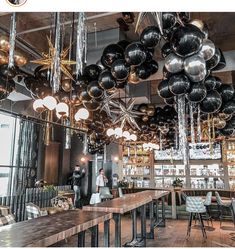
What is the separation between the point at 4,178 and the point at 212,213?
24.7 feet

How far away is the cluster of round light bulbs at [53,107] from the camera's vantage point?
14.0 feet

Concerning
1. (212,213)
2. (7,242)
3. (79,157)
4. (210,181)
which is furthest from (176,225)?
(79,157)

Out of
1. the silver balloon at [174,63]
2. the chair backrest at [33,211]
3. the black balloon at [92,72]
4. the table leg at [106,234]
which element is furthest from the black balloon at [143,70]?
the chair backrest at [33,211]

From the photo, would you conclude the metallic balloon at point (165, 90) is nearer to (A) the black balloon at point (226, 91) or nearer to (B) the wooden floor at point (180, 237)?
(A) the black balloon at point (226, 91)

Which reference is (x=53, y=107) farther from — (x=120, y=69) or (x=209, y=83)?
(x=209, y=83)

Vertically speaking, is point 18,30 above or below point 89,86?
above

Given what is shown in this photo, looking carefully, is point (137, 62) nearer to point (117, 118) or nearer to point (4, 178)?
point (117, 118)

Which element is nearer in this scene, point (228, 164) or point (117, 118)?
point (117, 118)

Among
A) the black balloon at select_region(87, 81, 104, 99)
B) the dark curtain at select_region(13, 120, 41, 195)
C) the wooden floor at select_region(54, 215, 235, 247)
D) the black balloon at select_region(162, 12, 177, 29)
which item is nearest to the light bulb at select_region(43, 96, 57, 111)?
the black balloon at select_region(87, 81, 104, 99)

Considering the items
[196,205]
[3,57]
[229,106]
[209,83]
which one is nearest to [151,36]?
[209,83]

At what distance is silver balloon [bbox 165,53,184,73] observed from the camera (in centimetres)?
297

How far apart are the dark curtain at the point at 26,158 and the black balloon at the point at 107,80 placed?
678cm

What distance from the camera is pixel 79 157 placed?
47.2 feet
